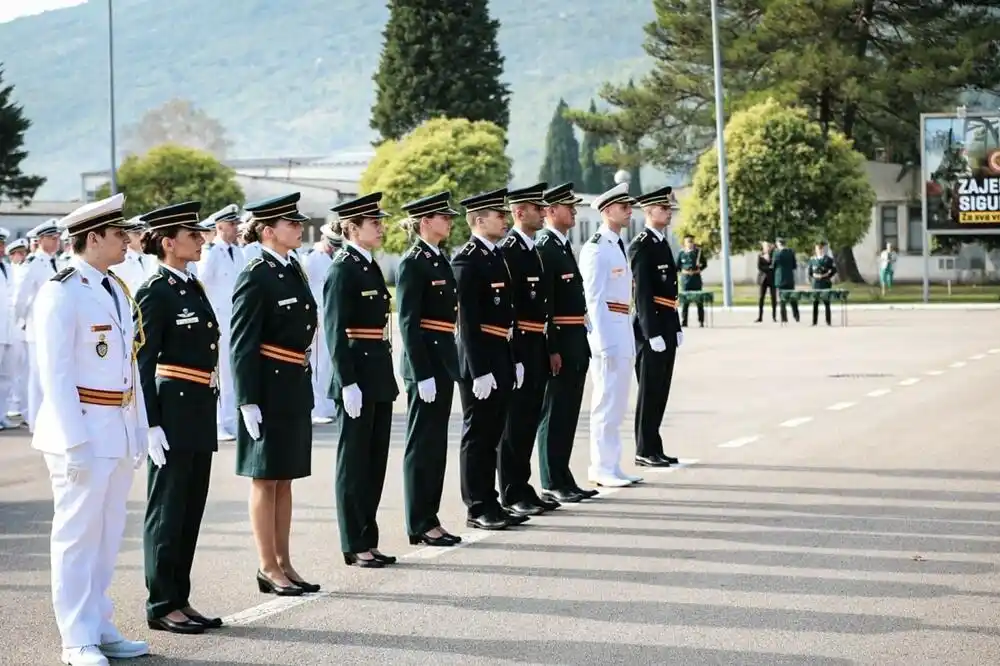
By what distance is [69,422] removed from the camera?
7.08 metres

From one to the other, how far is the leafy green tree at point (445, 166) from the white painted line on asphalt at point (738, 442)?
199ft

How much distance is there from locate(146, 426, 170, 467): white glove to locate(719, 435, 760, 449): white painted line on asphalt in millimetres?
8057

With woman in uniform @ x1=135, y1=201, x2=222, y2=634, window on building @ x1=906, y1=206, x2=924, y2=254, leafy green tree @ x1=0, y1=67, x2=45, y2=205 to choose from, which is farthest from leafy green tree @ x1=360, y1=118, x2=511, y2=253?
woman in uniform @ x1=135, y1=201, x2=222, y2=634

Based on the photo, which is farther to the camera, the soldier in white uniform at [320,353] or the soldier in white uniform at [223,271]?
the soldier in white uniform at [320,353]

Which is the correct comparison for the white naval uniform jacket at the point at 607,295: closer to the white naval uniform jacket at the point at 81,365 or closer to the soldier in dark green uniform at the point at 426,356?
the soldier in dark green uniform at the point at 426,356

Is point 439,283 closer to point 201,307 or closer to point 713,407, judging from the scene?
point 201,307

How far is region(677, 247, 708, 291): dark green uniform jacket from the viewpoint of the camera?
37.8m

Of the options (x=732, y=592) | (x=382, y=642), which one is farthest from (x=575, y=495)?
(x=382, y=642)

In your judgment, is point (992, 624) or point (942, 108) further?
point (942, 108)

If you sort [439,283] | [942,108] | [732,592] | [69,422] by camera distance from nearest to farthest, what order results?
[69,422]
[732,592]
[439,283]
[942,108]

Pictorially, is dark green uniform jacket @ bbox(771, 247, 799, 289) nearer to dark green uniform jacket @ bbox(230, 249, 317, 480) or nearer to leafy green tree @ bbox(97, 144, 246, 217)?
dark green uniform jacket @ bbox(230, 249, 317, 480)

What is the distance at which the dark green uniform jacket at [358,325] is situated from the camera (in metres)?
9.46

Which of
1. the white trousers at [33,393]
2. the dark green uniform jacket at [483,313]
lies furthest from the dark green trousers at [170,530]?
the white trousers at [33,393]

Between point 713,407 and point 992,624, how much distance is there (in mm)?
11128
